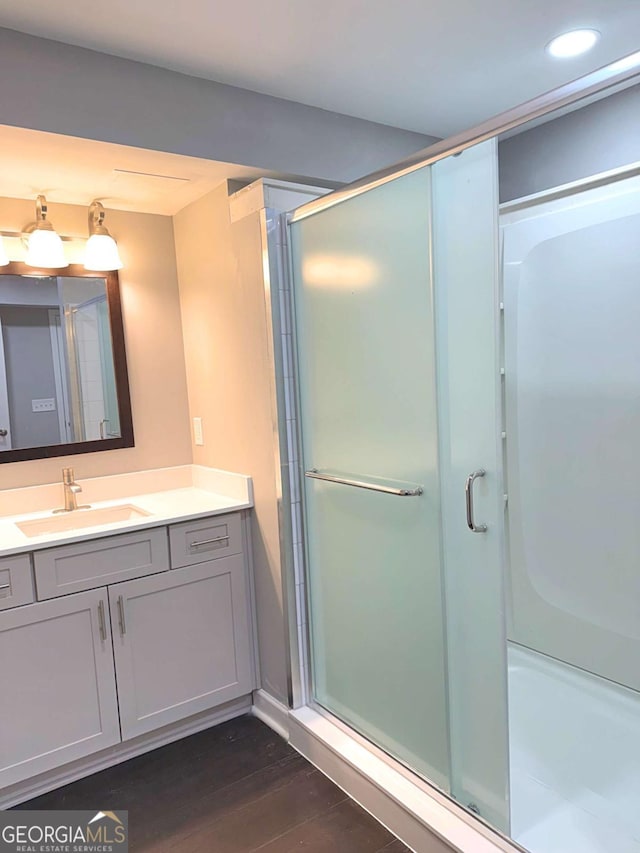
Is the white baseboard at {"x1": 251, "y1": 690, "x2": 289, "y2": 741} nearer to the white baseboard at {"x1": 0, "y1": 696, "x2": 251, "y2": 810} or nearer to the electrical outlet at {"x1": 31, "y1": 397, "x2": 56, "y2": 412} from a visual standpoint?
the white baseboard at {"x1": 0, "y1": 696, "x2": 251, "y2": 810}

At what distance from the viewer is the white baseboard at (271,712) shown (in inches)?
92.7

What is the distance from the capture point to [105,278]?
8.49ft

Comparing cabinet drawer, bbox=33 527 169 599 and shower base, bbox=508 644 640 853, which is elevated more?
cabinet drawer, bbox=33 527 169 599

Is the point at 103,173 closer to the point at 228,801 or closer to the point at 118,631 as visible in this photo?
the point at 118,631

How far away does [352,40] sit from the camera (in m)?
1.84

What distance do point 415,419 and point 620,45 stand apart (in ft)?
4.61

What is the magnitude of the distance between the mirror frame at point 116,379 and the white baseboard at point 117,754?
113 centimetres

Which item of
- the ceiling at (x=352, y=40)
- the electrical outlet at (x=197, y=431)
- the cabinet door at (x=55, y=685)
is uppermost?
the ceiling at (x=352, y=40)

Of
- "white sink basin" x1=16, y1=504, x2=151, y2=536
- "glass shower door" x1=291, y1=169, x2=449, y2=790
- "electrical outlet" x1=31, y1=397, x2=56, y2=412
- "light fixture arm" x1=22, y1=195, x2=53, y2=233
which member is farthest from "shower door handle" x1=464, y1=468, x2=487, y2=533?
"light fixture arm" x1=22, y1=195, x2=53, y2=233

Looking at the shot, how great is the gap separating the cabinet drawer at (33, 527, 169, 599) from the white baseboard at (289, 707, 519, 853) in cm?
A: 79

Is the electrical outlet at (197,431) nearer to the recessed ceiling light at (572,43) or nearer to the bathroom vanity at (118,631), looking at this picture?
the bathroom vanity at (118,631)

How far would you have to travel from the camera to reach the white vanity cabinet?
6.51 ft

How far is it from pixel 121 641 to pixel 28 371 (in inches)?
42.9

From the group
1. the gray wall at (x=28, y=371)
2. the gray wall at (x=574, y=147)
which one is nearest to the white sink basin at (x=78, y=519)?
the gray wall at (x=28, y=371)
